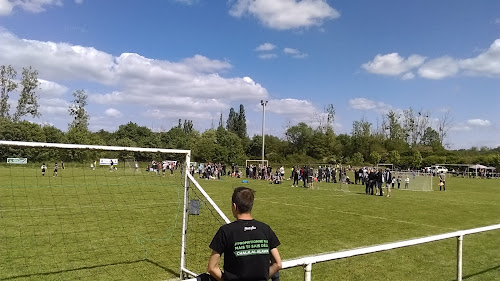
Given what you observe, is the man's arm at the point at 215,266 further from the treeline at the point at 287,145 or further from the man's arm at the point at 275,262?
the treeline at the point at 287,145

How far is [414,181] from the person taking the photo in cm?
3341

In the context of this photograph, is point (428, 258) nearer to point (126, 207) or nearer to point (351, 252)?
point (351, 252)

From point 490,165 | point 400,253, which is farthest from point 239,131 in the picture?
point 400,253

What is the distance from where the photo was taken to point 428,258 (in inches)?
336

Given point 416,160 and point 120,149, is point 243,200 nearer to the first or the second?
point 120,149

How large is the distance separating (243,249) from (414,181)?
110 feet

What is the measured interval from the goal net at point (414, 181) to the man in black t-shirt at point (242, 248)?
3296 cm

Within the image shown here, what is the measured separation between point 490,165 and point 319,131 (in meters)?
39.5

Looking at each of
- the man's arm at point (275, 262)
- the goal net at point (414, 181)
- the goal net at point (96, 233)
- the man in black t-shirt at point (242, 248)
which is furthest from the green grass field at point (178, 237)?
the goal net at point (414, 181)

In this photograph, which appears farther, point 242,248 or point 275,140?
point 275,140

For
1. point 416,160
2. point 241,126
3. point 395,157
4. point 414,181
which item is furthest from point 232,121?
point 414,181

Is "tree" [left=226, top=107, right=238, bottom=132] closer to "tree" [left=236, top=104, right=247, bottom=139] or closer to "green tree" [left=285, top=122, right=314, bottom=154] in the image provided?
"tree" [left=236, top=104, right=247, bottom=139]

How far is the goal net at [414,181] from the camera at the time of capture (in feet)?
108

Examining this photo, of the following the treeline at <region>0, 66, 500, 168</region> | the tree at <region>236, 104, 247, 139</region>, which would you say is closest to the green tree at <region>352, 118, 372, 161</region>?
the treeline at <region>0, 66, 500, 168</region>
